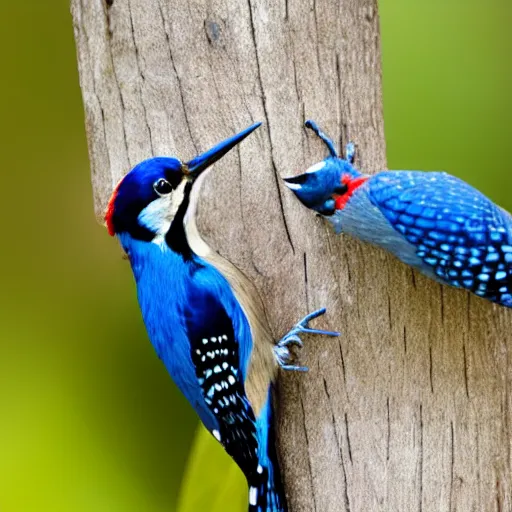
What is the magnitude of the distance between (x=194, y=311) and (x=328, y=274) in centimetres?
23

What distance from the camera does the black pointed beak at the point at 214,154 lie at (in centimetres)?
101

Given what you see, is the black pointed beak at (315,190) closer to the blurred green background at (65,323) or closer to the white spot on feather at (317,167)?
the white spot on feather at (317,167)

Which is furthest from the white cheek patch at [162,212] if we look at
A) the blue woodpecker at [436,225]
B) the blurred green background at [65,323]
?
the blurred green background at [65,323]

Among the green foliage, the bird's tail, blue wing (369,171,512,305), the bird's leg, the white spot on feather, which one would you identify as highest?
the white spot on feather

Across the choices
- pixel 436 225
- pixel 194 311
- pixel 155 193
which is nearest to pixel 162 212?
pixel 155 193

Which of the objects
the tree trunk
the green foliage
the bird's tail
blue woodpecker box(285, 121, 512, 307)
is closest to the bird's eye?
the tree trunk

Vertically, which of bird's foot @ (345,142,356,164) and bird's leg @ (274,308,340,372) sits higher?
bird's foot @ (345,142,356,164)

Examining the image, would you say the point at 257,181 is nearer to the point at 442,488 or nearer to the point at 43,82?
the point at 442,488

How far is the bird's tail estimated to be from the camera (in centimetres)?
106

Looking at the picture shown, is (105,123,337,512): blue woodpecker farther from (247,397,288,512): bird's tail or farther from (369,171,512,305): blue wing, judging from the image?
(369,171,512,305): blue wing

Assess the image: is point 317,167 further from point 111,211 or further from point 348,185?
point 111,211

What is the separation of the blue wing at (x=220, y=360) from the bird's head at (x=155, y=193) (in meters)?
0.10

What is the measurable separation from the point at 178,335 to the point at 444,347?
43cm

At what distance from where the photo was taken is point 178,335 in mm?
1024
